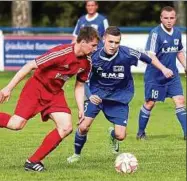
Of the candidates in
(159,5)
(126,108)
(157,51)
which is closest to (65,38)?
(157,51)

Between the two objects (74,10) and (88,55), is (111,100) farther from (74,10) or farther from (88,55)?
(74,10)

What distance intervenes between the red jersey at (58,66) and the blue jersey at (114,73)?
67cm

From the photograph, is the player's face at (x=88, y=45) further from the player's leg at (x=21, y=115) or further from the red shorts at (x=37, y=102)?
the player's leg at (x=21, y=115)

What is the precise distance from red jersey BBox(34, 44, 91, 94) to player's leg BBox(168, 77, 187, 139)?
320 centimetres

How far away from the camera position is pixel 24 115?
885 centimetres

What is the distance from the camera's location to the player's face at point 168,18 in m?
11.6

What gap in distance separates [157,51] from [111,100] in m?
2.21

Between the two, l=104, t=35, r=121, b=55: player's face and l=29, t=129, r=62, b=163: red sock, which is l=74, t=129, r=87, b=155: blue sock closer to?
l=29, t=129, r=62, b=163: red sock

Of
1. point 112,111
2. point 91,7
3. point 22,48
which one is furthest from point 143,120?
point 22,48

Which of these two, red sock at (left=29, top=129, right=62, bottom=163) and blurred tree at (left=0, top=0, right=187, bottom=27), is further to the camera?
blurred tree at (left=0, top=0, right=187, bottom=27)

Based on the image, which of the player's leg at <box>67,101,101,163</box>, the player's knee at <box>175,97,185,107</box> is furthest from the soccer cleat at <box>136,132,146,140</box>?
the player's leg at <box>67,101,101,163</box>

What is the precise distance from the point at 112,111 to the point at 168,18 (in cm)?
232

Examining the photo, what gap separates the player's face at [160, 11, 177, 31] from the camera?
38.0 feet

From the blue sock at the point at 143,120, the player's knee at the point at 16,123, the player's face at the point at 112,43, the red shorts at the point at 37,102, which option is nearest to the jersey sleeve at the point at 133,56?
the player's face at the point at 112,43
